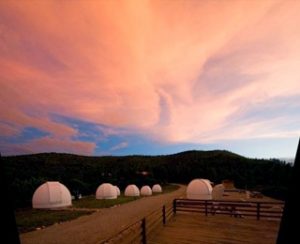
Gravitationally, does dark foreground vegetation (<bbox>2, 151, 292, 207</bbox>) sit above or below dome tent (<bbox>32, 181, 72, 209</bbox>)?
above

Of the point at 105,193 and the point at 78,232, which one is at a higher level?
the point at 105,193

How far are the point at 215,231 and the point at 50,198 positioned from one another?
2234cm

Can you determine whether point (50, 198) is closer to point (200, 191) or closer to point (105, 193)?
point (105, 193)

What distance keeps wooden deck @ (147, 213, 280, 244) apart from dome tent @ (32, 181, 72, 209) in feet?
59.8

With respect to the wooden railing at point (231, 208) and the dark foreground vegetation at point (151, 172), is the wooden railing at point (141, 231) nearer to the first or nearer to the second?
the wooden railing at point (231, 208)

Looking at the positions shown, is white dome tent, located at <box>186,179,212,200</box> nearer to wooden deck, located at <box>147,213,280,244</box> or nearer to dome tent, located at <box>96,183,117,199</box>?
dome tent, located at <box>96,183,117,199</box>

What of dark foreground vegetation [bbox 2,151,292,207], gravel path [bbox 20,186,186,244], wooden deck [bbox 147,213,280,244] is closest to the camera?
wooden deck [bbox 147,213,280,244]

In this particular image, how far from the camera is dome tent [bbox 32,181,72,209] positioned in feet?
101

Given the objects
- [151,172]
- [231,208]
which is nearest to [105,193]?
[231,208]

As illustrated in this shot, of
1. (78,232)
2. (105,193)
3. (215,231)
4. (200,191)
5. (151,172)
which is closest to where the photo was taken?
(215,231)

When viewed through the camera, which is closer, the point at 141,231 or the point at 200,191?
the point at 141,231


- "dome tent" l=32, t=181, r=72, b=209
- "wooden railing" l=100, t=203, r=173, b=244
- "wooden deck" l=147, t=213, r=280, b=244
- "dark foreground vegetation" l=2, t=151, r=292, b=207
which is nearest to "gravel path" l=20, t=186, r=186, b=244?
"wooden railing" l=100, t=203, r=173, b=244

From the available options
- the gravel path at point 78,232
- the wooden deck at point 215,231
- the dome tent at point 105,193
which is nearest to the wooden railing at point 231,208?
the wooden deck at point 215,231

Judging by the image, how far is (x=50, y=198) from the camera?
30797 millimetres
